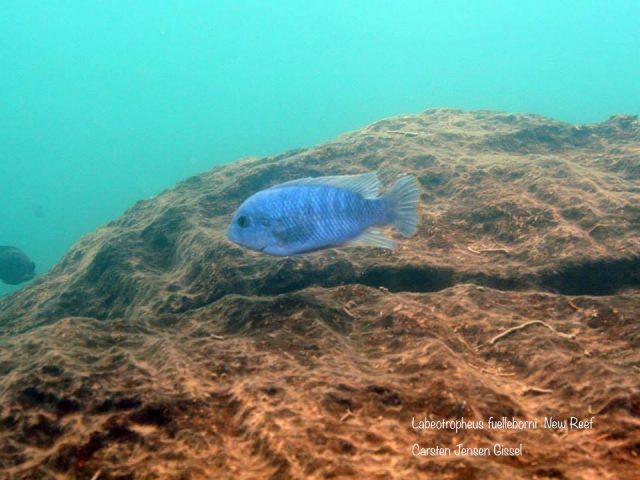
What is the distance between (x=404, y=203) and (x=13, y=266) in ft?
44.5

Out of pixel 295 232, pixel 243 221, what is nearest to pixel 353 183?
pixel 295 232

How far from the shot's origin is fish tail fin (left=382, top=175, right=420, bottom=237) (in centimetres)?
308

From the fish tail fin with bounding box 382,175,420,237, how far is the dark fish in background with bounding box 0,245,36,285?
13.4 meters

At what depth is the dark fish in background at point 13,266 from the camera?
11.8 m

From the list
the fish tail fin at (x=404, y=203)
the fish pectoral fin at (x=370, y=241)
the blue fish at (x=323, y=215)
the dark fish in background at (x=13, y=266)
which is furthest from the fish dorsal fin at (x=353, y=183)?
the dark fish in background at (x=13, y=266)

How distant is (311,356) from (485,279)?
2088mm

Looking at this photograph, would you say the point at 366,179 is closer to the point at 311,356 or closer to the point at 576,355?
the point at 311,356

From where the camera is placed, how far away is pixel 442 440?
6.26 feet

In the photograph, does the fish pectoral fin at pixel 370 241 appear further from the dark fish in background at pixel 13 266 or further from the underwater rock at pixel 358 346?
the dark fish in background at pixel 13 266

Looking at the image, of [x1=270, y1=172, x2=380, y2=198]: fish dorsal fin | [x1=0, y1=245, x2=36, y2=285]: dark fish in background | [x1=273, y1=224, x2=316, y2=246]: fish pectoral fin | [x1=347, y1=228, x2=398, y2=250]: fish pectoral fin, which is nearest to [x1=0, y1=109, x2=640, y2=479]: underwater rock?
[x1=347, y1=228, x2=398, y2=250]: fish pectoral fin

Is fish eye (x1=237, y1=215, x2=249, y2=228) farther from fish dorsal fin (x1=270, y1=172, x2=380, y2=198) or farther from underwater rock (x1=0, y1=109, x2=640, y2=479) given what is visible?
underwater rock (x1=0, y1=109, x2=640, y2=479)

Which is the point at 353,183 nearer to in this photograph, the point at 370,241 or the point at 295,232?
the point at 370,241

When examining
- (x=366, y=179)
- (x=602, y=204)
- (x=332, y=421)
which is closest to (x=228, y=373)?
(x=332, y=421)

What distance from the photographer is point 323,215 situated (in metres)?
3.03
